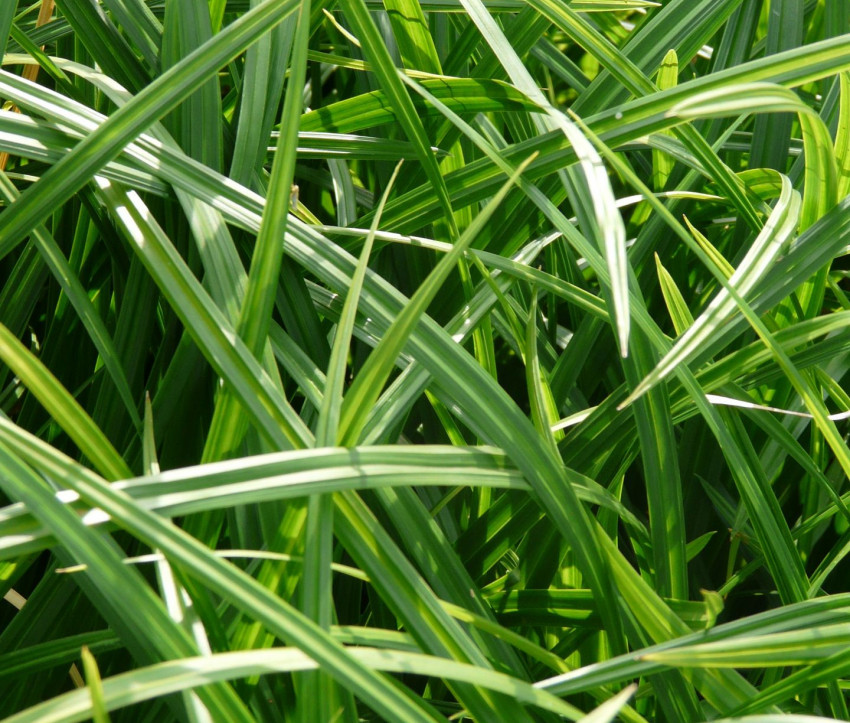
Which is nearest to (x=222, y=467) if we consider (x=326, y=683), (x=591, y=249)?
(x=326, y=683)

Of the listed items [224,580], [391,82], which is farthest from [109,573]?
[391,82]

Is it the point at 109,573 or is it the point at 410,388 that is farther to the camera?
the point at 410,388

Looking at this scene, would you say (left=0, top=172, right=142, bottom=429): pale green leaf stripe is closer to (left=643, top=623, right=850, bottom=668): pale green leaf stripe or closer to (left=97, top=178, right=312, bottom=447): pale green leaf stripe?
(left=97, top=178, right=312, bottom=447): pale green leaf stripe

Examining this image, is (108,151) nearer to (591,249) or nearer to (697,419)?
(591,249)

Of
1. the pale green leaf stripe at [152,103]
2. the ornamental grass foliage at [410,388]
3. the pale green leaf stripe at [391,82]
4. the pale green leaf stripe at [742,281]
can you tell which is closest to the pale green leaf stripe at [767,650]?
the ornamental grass foliage at [410,388]

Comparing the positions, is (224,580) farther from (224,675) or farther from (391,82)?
(391,82)

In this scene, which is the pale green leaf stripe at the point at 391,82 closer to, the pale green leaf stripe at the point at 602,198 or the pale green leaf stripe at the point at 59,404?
the pale green leaf stripe at the point at 602,198
